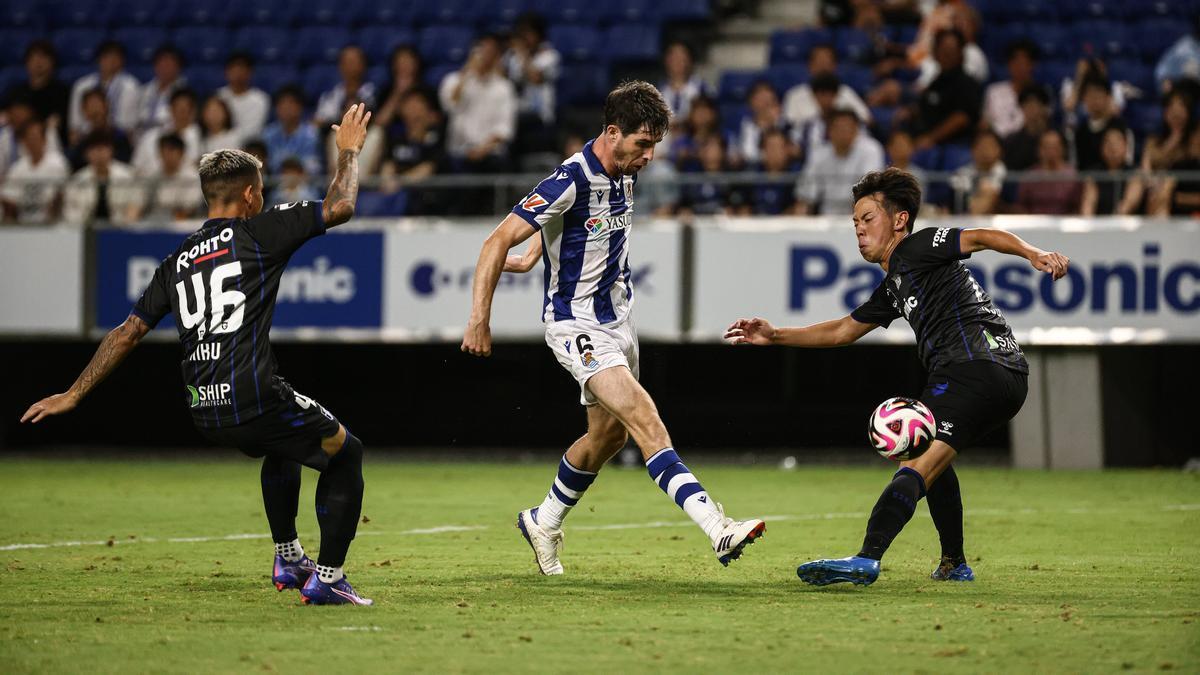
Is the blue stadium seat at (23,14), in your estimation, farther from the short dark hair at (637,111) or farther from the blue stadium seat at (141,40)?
the short dark hair at (637,111)

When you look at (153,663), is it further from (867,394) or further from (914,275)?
(867,394)

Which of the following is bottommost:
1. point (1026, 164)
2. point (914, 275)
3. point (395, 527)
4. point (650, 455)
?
point (395, 527)

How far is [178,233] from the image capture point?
623 inches

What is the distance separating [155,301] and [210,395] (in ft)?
1.67

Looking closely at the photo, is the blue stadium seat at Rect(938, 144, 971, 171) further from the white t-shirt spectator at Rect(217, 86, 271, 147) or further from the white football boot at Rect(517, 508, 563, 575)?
the white football boot at Rect(517, 508, 563, 575)

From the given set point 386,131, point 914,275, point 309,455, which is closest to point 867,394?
point 386,131

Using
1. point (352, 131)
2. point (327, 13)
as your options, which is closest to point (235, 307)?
point (352, 131)

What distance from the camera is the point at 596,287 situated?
7.65m

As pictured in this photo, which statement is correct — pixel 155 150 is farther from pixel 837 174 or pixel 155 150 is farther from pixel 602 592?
pixel 602 592

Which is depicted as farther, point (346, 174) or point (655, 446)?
point (655, 446)

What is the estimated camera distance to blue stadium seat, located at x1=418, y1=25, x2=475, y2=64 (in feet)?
62.4

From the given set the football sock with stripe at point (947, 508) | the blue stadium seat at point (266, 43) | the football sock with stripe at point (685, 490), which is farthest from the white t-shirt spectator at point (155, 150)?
the football sock with stripe at point (947, 508)

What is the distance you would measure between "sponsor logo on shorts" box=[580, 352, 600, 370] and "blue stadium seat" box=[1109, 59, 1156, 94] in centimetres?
1077

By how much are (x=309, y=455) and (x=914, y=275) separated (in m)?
2.75
